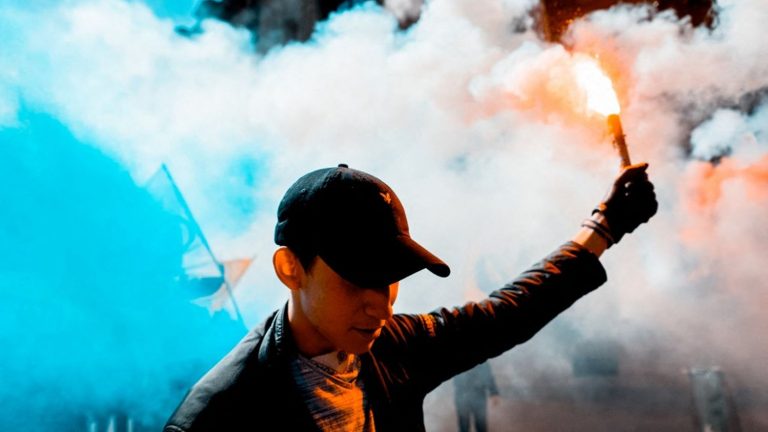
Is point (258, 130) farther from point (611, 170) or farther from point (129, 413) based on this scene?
point (611, 170)

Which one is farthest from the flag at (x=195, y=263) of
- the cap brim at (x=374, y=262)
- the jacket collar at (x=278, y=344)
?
the cap brim at (x=374, y=262)

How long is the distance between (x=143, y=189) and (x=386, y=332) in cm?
193

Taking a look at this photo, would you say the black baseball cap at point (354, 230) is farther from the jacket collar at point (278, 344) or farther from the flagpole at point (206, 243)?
the flagpole at point (206, 243)

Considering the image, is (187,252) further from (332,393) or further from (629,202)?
(629,202)

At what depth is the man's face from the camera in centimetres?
137

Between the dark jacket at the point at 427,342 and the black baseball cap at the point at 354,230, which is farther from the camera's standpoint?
the dark jacket at the point at 427,342

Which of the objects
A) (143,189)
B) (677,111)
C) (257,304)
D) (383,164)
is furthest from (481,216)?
(143,189)

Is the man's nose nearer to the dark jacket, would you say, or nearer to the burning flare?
the dark jacket

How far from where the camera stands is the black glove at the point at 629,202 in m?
1.78

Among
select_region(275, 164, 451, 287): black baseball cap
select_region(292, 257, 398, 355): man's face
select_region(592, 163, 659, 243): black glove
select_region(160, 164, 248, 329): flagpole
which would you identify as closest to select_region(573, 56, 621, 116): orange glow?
select_region(592, 163, 659, 243): black glove

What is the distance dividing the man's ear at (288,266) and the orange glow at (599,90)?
1399 millimetres

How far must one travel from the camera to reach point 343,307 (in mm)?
1377

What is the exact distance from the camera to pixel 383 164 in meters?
2.95

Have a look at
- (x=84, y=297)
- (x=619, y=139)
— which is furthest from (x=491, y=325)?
(x=84, y=297)
